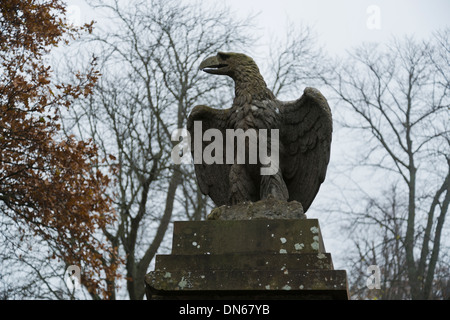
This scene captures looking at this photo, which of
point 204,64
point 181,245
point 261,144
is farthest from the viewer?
point 204,64

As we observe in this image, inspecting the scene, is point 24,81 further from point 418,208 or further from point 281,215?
point 418,208

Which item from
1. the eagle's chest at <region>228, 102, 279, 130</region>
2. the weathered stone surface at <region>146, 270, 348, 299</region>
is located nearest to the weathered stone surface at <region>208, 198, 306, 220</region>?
the weathered stone surface at <region>146, 270, 348, 299</region>

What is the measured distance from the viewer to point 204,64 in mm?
6426

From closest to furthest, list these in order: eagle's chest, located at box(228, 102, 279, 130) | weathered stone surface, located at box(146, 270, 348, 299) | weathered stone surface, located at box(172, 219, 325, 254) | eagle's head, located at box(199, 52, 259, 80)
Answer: weathered stone surface, located at box(146, 270, 348, 299)
weathered stone surface, located at box(172, 219, 325, 254)
eagle's chest, located at box(228, 102, 279, 130)
eagle's head, located at box(199, 52, 259, 80)

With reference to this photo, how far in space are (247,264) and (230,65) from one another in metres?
2.12

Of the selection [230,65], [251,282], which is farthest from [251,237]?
[230,65]

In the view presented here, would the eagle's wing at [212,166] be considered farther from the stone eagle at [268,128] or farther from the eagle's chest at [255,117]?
the eagle's chest at [255,117]

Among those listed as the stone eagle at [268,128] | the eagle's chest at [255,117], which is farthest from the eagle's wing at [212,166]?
the eagle's chest at [255,117]

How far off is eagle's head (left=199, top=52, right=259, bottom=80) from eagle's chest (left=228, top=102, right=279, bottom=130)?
1.37 feet

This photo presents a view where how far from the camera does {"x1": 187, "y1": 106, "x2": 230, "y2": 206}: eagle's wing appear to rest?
6203 millimetres

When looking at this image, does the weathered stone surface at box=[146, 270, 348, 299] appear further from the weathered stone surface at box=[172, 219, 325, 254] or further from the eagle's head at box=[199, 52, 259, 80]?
the eagle's head at box=[199, 52, 259, 80]

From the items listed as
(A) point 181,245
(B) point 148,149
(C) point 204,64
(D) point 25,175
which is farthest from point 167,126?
(A) point 181,245

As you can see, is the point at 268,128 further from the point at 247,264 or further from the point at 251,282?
the point at 251,282

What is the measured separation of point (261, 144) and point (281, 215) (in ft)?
2.73
